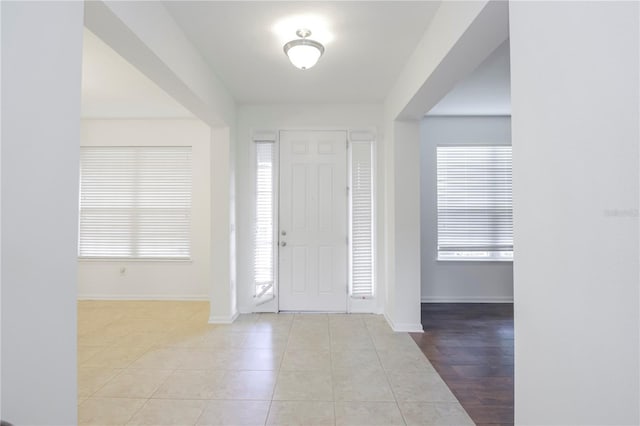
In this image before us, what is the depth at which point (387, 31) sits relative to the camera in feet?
8.00

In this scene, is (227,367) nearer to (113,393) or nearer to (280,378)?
(280,378)

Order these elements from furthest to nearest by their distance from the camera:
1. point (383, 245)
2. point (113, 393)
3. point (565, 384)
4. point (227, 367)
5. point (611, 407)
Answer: point (383, 245)
point (227, 367)
point (113, 393)
point (565, 384)
point (611, 407)

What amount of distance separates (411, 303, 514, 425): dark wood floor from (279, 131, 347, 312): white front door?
1243 millimetres

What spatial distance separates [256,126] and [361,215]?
70.1 inches

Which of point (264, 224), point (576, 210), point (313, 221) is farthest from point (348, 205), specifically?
point (576, 210)

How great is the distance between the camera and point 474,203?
461 cm

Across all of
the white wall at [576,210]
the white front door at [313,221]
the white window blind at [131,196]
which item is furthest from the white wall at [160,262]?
the white wall at [576,210]

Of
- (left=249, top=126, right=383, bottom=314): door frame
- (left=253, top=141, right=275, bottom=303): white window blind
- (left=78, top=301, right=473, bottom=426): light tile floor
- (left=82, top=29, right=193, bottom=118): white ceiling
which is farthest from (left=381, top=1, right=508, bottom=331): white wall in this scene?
(left=82, top=29, right=193, bottom=118): white ceiling

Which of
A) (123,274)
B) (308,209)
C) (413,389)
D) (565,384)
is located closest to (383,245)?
(308,209)

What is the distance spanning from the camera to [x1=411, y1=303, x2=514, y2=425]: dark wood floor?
83.9 inches

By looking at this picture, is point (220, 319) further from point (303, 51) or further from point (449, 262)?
point (449, 262)

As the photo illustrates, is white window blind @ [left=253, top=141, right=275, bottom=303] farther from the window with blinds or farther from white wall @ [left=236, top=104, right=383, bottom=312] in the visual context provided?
the window with blinds

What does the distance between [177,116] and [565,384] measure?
497 cm

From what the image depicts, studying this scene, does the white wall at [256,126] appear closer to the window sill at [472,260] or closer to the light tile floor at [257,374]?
the light tile floor at [257,374]
